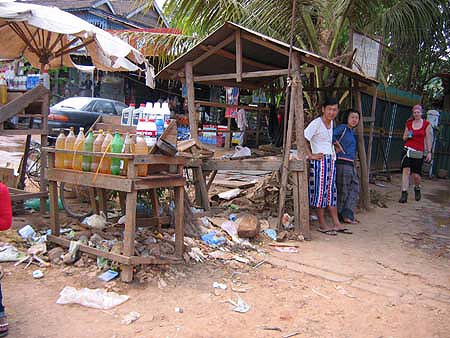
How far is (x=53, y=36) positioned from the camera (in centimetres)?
692

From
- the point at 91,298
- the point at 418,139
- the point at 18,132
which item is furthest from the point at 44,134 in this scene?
the point at 418,139

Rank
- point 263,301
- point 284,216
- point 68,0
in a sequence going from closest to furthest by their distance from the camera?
point 263,301 → point 284,216 → point 68,0

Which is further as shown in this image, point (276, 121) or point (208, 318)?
point (276, 121)

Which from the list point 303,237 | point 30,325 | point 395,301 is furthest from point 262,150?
point 30,325

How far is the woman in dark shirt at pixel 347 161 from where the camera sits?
21.7 feet

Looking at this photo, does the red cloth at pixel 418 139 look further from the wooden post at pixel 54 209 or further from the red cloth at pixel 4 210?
the red cloth at pixel 4 210

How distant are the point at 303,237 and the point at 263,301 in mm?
2086

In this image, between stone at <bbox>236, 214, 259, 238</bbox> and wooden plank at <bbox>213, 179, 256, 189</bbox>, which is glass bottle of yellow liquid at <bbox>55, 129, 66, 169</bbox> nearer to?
stone at <bbox>236, 214, 259, 238</bbox>

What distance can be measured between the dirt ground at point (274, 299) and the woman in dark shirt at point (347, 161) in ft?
4.67

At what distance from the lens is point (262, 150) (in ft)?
27.1

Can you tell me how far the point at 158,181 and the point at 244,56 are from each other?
12.0 ft

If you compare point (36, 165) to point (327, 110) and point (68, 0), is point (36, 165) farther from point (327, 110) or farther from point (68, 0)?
point (68, 0)

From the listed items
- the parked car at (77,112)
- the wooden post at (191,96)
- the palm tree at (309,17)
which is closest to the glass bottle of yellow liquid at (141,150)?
the wooden post at (191,96)

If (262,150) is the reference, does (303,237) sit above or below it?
below
